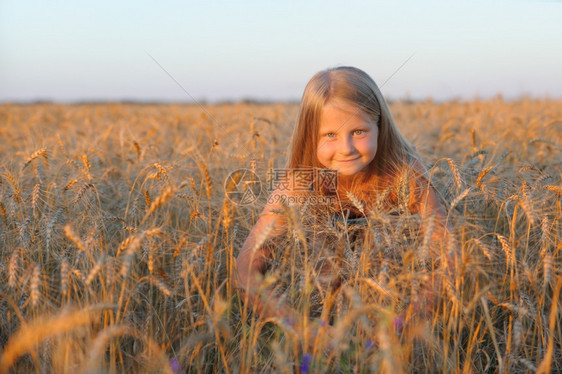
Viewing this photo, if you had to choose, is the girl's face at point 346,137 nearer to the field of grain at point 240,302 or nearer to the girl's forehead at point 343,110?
the girl's forehead at point 343,110

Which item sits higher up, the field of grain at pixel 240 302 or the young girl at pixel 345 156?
the young girl at pixel 345 156

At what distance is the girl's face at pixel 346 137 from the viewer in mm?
1928

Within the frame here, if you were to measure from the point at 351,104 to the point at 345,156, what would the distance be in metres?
0.25

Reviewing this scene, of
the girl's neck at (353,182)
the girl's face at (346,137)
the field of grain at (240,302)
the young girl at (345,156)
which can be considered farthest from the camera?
the girl's neck at (353,182)

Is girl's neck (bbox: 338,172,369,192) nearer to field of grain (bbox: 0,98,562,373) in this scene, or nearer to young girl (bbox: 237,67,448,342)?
young girl (bbox: 237,67,448,342)

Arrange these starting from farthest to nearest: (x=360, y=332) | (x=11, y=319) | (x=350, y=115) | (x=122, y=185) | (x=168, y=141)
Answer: (x=168, y=141) → (x=122, y=185) → (x=350, y=115) → (x=11, y=319) → (x=360, y=332)

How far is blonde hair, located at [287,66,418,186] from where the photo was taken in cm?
202

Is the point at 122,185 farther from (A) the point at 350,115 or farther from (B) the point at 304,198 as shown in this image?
(A) the point at 350,115

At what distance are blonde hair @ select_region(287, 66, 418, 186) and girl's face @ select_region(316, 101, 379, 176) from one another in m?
0.05

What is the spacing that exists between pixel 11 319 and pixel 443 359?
62.0 inches

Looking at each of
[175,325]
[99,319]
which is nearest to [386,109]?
[175,325]

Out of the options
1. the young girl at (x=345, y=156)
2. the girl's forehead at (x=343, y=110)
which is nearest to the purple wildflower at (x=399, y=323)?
the young girl at (x=345, y=156)

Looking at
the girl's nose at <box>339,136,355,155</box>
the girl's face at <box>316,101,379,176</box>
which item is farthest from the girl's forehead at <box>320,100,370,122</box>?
the girl's nose at <box>339,136,355,155</box>

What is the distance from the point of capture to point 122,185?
8.30 feet
